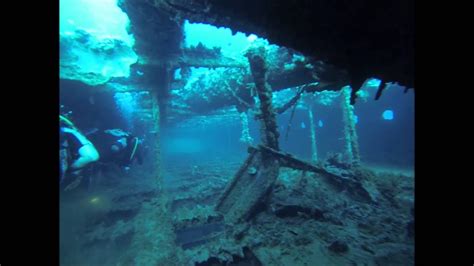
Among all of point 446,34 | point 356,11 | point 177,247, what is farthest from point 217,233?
point 446,34

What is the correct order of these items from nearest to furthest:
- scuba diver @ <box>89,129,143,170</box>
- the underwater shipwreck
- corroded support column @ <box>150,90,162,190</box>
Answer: the underwater shipwreck < scuba diver @ <box>89,129,143,170</box> < corroded support column @ <box>150,90,162,190</box>

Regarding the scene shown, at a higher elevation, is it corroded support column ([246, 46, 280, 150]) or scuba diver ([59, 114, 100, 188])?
corroded support column ([246, 46, 280, 150])

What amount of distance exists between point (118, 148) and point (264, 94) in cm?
669

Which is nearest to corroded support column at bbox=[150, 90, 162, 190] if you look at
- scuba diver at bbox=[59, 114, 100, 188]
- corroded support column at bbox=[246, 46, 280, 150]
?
scuba diver at bbox=[59, 114, 100, 188]

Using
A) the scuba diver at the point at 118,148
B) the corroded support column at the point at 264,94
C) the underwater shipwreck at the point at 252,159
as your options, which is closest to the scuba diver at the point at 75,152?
the underwater shipwreck at the point at 252,159

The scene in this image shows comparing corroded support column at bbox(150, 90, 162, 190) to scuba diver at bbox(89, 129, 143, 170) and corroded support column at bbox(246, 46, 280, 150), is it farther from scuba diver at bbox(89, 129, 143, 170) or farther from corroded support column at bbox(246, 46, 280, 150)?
corroded support column at bbox(246, 46, 280, 150)

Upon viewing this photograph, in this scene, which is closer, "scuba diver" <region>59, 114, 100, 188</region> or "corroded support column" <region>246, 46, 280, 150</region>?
"scuba diver" <region>59, 114, 100, 188</region>

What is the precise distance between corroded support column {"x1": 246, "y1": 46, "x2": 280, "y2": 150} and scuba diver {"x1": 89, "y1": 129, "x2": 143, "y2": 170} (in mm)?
6144

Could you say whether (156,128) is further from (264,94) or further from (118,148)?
(264,94)

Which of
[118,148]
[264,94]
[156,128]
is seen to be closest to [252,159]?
[264,94]

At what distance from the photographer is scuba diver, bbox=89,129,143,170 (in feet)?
37.4

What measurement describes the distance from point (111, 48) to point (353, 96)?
46.0ft

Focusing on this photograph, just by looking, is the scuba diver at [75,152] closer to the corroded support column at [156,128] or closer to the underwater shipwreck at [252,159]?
the underwater shipwreck at [252,159]
